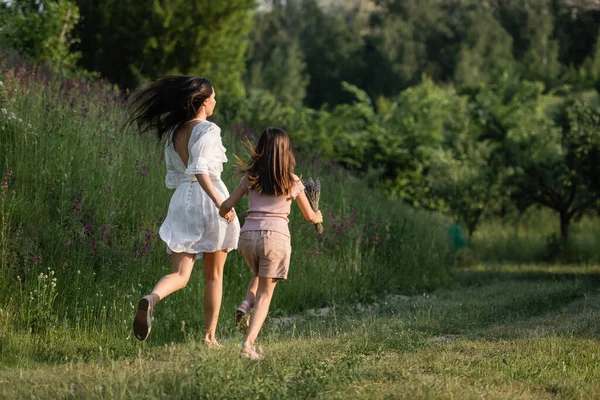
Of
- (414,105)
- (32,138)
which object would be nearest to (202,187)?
(32,138)

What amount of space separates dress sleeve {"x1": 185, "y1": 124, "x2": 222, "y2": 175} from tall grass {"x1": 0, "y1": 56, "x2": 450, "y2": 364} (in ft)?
3.91

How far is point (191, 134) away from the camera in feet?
23.0

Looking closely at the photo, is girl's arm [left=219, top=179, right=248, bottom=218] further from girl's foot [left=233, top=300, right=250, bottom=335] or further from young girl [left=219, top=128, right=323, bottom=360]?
girl's foot [left=233, top=300, right=250, bottom=335]

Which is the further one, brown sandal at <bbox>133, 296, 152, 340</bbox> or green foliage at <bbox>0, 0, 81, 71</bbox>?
green foliage at <bbox>0, 0, 81, 71</bbox>

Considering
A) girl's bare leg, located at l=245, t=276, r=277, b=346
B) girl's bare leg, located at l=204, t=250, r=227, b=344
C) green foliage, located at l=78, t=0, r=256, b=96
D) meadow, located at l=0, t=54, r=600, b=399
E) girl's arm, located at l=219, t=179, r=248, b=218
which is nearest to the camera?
meadow, located at l=0, t=54, r=600, b=399

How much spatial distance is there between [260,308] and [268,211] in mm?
727

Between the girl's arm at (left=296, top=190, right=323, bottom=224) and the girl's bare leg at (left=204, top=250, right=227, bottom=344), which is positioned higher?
the girl's arm at (left=296, top=190, right=323, bottom=224)

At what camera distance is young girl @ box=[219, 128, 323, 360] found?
6.65 m

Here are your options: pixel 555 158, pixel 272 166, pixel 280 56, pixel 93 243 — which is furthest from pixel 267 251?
pixel 280 56

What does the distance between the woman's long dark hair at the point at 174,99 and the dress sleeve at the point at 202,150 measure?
1.07 feet

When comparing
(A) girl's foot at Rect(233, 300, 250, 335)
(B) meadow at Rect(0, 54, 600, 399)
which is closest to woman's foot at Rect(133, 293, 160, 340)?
(B) meadow at Rect(0, 54, 600, 399)

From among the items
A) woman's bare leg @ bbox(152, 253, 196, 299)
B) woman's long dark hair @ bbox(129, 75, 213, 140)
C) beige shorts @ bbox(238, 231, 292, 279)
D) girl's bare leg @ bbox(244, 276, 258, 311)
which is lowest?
girl's bare leg @ bbox(244, 276, 258, 311)

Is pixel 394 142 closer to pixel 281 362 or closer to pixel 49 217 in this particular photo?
pixel 49 217

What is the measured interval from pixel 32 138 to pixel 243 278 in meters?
2.86
